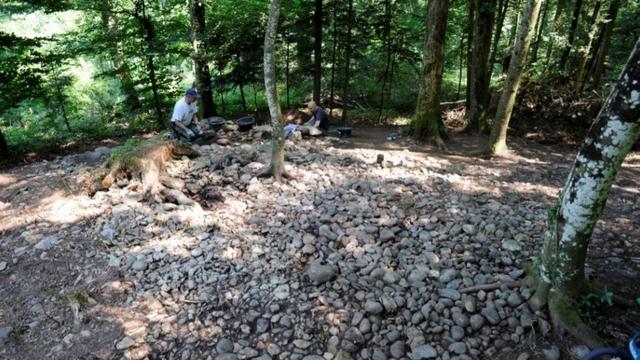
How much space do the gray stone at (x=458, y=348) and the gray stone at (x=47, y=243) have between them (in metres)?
5.11

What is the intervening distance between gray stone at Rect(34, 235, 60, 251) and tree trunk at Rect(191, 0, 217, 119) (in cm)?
712

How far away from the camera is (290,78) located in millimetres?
14539

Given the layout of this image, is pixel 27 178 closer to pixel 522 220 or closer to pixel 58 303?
pixel 58 303

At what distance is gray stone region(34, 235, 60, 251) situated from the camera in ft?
16.9

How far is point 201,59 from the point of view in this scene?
11.5m

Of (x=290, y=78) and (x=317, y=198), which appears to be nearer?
(x=317, y=198)

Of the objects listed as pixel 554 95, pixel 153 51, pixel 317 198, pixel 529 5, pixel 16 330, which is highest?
pixel 529 5

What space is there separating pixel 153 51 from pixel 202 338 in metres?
9.78

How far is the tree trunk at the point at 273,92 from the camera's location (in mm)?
6129

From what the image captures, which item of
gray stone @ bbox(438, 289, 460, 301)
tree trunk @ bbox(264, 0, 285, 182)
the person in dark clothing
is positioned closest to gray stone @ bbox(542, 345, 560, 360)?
gray stone @ bbox(438, 289, 460, 301)

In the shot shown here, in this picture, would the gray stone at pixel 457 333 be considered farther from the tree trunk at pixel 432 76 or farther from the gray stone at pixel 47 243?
the tree trunk at pixel 432 76

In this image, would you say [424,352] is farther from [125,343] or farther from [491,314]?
[125,343]

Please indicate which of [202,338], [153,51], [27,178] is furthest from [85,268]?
[153,51]

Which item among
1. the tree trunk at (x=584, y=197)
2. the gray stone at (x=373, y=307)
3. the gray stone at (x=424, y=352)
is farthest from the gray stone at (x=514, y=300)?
the gray stone at (x=373, y=307)
